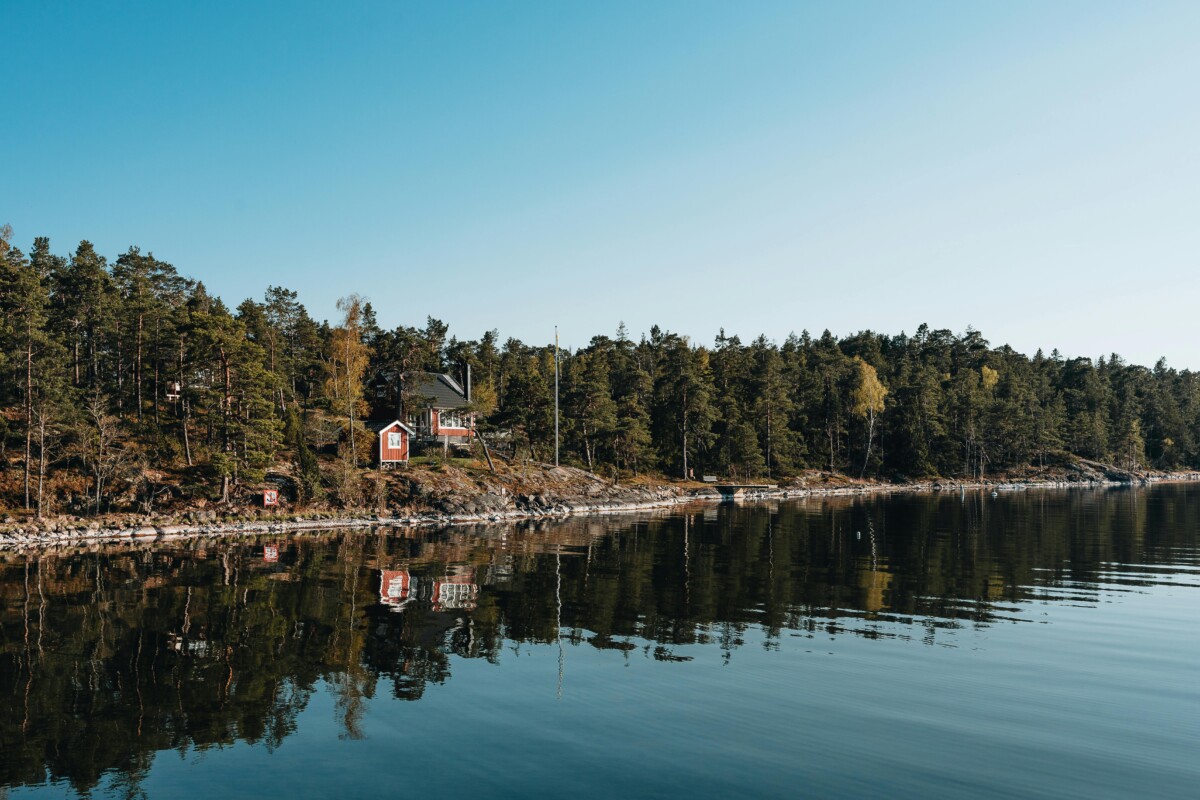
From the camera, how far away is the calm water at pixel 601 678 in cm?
1440

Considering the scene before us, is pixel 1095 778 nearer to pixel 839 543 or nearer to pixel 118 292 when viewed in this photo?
pixel 839 543

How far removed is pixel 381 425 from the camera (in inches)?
3105

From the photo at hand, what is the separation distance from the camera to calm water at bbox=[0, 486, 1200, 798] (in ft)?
47.2

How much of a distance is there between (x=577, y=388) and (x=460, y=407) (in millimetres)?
18676

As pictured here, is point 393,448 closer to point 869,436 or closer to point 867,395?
point 869,436

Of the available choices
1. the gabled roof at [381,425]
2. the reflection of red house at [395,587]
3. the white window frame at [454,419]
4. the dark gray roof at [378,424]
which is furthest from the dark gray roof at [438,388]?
the reflection of red house at [395,587]

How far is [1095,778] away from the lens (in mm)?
14023

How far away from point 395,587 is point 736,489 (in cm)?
7257

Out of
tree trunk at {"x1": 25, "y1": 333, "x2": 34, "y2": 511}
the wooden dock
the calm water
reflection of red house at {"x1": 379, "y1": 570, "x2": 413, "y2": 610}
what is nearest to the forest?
tree trunk at {"x1": 25, "y1": 333, "x2": 34, "y2": 511}

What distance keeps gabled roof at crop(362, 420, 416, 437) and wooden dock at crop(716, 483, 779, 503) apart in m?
41.3

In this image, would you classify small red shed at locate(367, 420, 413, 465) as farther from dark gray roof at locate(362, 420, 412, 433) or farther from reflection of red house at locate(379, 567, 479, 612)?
reflection of red house at locate(379, 567, 479, 612)

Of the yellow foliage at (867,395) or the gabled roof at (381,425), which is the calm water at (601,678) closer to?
the gabled roof at (381,425)

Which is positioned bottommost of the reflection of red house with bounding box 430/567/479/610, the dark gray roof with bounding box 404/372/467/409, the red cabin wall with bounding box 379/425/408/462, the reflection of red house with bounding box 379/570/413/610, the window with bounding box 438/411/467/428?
the reflection of red house with bounding box 379/570/413/610

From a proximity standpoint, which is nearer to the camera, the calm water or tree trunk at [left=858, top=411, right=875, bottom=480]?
the calm water
